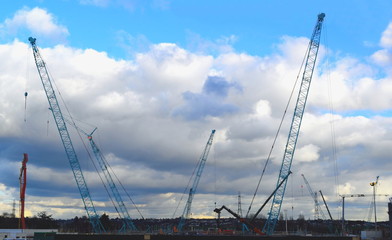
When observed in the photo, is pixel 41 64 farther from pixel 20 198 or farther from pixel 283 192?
pixel 283 192

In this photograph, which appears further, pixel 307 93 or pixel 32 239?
pixel 32 239

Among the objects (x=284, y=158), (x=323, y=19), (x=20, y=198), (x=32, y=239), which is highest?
(x=323, y=19)

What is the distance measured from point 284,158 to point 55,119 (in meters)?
93.0

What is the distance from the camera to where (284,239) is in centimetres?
19362

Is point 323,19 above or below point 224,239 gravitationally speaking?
above

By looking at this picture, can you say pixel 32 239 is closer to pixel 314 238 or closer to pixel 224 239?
pixel 224 239

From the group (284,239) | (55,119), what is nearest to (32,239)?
(55,119)

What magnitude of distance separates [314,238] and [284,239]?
13.1 metres

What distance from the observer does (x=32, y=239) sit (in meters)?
198

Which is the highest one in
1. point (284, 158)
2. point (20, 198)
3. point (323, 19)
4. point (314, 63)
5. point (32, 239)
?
point (323, 19)

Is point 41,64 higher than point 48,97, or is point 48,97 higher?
point 41,64

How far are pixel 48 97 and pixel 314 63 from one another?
10417 centimetres

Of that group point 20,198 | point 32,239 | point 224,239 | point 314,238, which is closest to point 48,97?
point 20,198

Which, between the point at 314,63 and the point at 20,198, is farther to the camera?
the point at 20,198
